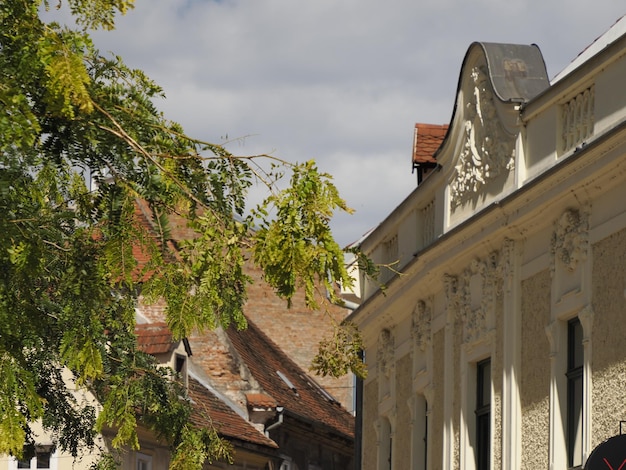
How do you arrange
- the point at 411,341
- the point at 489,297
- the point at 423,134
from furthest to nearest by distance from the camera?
the point at 423,134 → the point at 411,341 → the point at 489,297

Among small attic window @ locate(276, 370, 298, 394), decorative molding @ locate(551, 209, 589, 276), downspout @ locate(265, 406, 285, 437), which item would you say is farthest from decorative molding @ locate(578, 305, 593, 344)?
small attic window @ locate(276, 370, 298, 394)

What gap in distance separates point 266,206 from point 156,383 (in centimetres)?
758

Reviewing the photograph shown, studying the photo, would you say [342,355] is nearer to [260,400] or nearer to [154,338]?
[154,338]

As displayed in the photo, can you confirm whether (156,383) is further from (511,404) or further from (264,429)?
(264,429)

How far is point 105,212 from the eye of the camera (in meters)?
13.2

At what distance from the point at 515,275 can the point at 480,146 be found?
225 cm

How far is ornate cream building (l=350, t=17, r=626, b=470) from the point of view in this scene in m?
17.3

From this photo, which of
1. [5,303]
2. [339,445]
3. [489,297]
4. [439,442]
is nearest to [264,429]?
[339,445]

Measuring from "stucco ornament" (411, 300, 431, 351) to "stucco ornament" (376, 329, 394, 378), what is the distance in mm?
1759

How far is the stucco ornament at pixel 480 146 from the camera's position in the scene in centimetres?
2061

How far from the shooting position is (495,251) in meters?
20.8

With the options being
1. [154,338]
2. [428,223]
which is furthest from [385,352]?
[154,338]

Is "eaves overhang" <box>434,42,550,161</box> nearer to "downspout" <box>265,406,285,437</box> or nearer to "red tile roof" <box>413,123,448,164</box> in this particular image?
"red tile roof" <box>413,123,448,164</box>

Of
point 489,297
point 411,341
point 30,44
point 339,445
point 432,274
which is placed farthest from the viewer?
point 339,445
